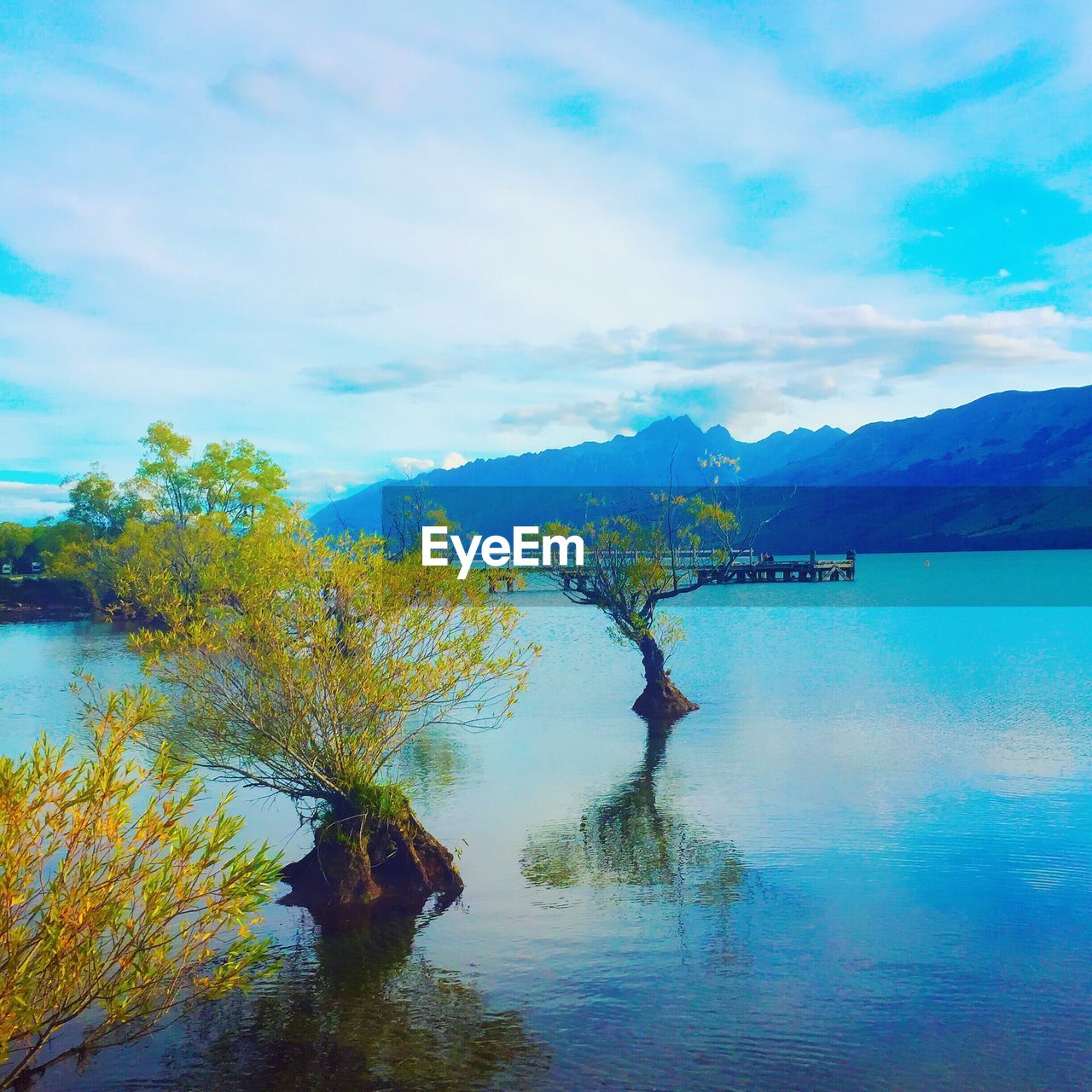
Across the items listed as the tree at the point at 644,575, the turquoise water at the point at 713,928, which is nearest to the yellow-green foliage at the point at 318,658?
the turquoise water at the point at 713,928

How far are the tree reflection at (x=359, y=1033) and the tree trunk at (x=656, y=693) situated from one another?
25776 mm

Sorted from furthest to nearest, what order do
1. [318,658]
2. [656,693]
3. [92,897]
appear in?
1. [656,693]
2. [318,658]
3. [92,897]

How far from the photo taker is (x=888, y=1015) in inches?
618

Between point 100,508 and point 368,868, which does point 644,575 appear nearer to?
point 368,868

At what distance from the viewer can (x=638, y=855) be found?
2434 centimetres

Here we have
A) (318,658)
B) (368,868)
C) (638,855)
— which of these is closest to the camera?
(368,868)

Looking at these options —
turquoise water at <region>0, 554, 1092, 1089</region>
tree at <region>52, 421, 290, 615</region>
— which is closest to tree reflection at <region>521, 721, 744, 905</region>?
turquoise water at <region>0, 554, 1092, 1089</region>

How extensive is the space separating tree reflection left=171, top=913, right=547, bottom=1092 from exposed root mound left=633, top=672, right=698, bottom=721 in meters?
25.8

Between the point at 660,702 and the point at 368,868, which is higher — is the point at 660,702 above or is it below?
above

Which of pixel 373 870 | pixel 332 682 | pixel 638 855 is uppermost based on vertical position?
pixel 332 682

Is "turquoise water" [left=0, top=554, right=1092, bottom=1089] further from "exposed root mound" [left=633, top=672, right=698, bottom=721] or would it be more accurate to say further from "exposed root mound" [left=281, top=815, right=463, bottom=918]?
"exposed root mound" [left=633, top=672, right=698, bottom=721]

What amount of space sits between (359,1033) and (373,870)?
5.77 m

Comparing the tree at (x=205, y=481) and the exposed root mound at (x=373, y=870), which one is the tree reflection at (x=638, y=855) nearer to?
the exposed root mound at (x=373, y=870)

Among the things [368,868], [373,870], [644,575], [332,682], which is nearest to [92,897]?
[332,682]
